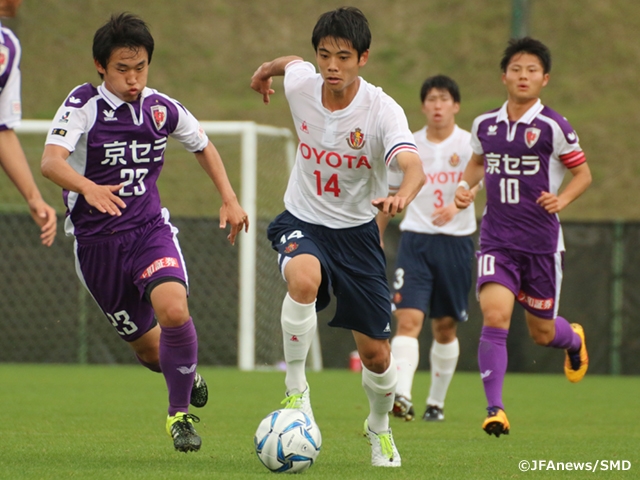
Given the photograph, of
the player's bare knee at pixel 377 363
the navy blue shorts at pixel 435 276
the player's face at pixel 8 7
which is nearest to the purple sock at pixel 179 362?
the player's bare knee at pixel 377 363

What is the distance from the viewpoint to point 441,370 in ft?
27.2

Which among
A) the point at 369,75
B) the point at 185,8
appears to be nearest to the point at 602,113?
the point at 369,75

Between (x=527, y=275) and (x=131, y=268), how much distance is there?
2.76 meters

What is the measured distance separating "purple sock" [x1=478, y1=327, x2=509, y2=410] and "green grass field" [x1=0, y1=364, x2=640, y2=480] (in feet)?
1.18

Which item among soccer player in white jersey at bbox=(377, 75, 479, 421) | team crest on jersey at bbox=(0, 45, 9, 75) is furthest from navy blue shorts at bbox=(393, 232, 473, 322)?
team crest on jersey at bbox=(0, 45, 9, 75)

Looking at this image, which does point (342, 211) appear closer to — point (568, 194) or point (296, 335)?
point (296, 335)

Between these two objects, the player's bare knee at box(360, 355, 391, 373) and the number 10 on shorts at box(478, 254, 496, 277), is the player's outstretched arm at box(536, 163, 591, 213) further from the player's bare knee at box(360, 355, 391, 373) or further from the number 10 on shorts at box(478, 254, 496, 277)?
the player's bare knee at box(360, 355, 391, 373)

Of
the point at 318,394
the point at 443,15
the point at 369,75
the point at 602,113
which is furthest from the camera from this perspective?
the point at 443,15

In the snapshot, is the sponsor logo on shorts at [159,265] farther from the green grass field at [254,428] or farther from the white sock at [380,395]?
the white sock at [380,395]

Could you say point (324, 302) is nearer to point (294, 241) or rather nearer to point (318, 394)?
point (294, 241)

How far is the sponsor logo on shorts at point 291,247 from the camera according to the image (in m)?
5.47

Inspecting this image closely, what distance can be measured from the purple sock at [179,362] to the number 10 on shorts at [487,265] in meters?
2.22

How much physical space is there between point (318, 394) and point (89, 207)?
15.8 feet

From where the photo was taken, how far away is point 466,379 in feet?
42.4
